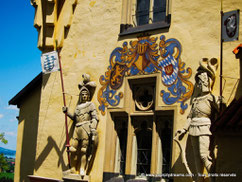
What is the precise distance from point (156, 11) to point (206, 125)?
3632mm

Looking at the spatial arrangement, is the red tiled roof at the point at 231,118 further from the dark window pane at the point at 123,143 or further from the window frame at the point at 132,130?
the dark window pane at the point at 123,143

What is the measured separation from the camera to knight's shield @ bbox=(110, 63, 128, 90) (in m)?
10.7

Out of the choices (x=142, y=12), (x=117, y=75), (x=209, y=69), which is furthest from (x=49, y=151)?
(x=209, y=69)

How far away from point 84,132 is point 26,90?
163 inches

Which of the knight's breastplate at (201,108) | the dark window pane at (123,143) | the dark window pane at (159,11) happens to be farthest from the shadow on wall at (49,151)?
the knight's breastplate at (201,108)

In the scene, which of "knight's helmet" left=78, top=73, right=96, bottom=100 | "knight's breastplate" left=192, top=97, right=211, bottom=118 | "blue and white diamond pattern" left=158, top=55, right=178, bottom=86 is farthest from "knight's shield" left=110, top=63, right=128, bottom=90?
"knight's breastplate" left=192, top=97, right=211, bottom=118

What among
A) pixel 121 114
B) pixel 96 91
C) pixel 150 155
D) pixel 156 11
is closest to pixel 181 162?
pixel 150 155

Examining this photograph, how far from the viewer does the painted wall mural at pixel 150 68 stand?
31.7 ft

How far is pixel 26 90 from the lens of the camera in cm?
1416

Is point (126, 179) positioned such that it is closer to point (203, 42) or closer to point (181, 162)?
point (181, 162)

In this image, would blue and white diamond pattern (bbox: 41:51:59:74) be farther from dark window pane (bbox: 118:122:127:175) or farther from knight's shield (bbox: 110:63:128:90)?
dark window pane (bbox: 118:122:127:175)

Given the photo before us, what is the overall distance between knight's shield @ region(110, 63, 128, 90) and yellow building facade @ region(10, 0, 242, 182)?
0.08ft

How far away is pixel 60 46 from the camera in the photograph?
12273 millimetres

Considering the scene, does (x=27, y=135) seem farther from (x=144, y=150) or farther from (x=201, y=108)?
(x=201, y=108)
